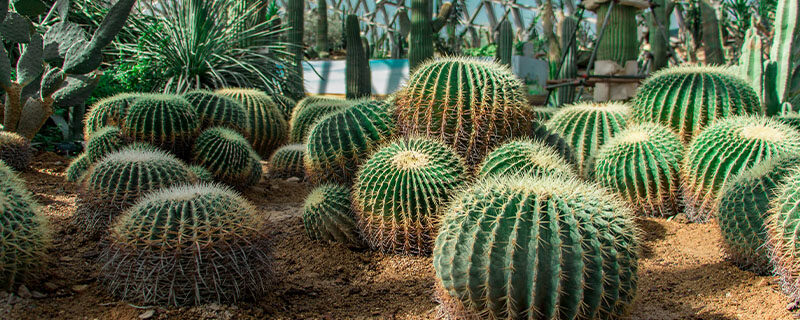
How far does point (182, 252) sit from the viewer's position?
7.99 feet

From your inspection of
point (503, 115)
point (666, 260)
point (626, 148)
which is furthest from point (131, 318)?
point (626, 148)

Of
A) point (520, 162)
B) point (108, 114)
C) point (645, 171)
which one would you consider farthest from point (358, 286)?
point (108, 114)

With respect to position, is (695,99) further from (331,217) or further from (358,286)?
(358,286)

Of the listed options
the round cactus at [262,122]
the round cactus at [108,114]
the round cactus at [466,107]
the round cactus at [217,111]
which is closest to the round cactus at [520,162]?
the round cactus at [466,107]

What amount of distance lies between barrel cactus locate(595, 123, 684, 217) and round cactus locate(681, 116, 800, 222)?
12cm

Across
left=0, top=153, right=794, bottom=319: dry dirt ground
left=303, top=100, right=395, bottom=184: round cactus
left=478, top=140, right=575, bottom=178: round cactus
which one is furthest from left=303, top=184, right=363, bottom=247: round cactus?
left=478, top=140, right=575, bottom=178: round cactus

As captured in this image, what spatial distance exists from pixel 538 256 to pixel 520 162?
1249 millimetres

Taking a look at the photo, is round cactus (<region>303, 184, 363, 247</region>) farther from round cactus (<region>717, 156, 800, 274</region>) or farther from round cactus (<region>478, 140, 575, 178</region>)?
round cactus (<region>717, 156, 800, 274</region>)

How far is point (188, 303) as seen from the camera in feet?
8.14

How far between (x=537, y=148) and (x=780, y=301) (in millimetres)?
1407

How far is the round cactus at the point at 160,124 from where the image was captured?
4.42m

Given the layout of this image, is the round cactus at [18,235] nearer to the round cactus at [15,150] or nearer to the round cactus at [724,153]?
the round cactus at [15,150]

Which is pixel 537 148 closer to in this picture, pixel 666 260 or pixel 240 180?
pixel 666 260

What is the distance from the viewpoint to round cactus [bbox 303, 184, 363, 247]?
3488 millimetres
